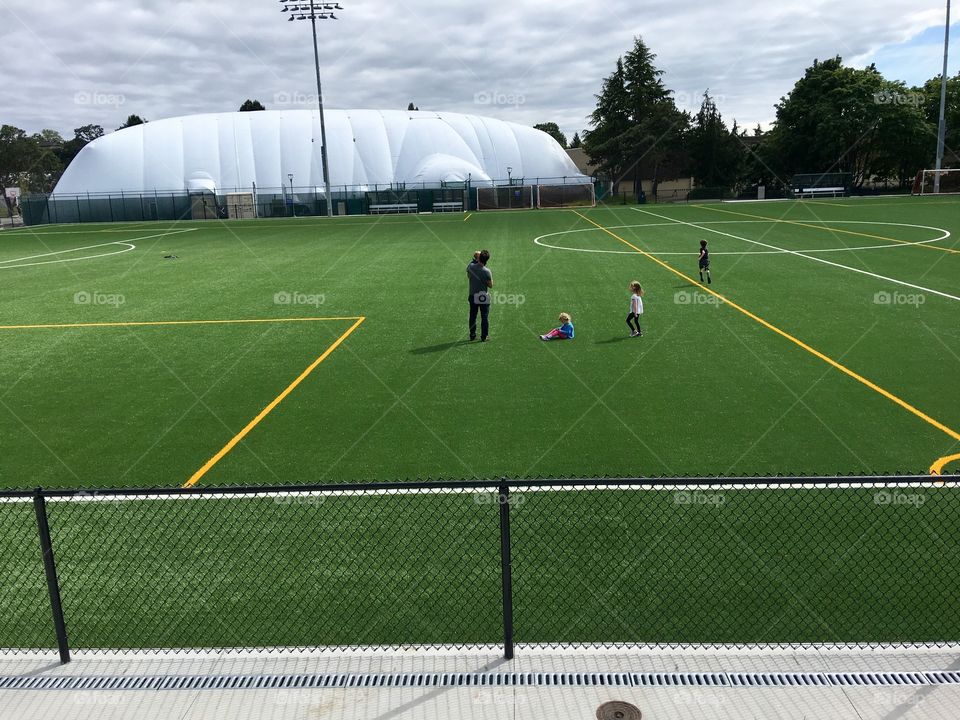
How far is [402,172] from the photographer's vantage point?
87062 millimetres

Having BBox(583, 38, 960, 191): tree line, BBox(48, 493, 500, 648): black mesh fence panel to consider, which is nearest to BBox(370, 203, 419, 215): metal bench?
BBox(583, 38, 960, 191): tree line

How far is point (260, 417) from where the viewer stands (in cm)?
1120

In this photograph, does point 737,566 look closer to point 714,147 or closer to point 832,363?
point 832,363

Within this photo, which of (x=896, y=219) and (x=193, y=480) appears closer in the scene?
(x=193, y=480)

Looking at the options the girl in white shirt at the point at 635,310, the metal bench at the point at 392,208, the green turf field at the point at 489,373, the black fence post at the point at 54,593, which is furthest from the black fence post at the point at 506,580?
the metal bench at the point at 392,208

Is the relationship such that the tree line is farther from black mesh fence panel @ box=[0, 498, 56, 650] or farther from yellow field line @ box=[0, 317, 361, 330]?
black mesh fence panel @ box=[0, 498, 56, 650]

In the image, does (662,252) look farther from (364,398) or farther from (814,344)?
(364,398)

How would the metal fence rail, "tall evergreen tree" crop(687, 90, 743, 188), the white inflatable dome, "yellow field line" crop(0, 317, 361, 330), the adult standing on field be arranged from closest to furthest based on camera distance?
the metal fence rail
the adult standing on field
"yellow field line" crop(0, 317, 361, 330)
the white inflatable dome
"tall evergreen tree" crop(687, 90, 743, 188)

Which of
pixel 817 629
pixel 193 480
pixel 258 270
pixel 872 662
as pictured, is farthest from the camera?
pixel 258 270

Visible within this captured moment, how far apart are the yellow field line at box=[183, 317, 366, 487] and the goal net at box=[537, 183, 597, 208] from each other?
64.7m

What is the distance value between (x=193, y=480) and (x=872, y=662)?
7435mm

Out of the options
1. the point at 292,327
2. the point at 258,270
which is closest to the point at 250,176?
the point at 258,270

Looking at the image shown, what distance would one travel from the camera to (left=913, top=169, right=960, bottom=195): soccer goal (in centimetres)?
6900

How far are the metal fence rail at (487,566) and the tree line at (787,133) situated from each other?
75.1 meters
